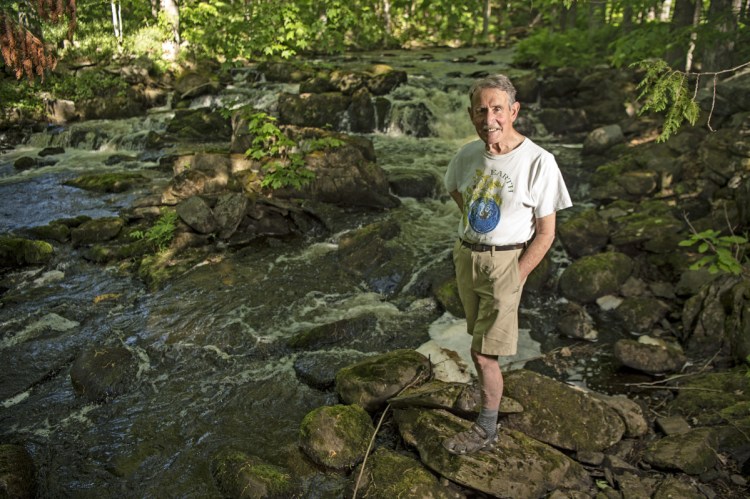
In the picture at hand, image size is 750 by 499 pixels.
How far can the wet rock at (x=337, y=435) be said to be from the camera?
14.1 ft

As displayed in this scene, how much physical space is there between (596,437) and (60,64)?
24474 mm

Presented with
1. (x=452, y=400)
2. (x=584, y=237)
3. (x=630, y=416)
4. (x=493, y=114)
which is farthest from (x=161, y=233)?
(x=630, y=416)

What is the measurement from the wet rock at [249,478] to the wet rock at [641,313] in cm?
481

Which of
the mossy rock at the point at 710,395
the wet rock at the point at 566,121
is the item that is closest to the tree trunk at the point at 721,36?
the wet rock at the point at 566,121

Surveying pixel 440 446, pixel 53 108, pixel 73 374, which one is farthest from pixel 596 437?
pixel 53 108

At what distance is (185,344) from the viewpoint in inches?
257

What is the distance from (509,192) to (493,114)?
0.48m

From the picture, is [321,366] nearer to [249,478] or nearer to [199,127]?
[249,478]

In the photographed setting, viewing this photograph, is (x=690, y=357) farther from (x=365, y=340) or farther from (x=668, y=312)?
(x=365, y=340)

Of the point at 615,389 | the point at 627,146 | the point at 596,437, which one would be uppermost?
the point at 627,146

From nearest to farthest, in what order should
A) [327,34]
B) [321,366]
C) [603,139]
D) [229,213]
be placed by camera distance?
[321,366] → [229,213] → [603,139] → [327,34]

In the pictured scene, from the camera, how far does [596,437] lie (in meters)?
4.15

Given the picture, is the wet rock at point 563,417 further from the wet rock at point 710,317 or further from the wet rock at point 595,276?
the wet rock at point 595,276

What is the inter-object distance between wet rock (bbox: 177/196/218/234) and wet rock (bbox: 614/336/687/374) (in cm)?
704
